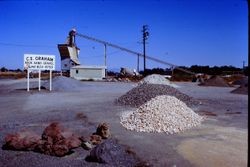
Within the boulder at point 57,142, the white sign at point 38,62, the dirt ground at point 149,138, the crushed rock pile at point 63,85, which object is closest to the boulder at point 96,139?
the boulder at point 57,142

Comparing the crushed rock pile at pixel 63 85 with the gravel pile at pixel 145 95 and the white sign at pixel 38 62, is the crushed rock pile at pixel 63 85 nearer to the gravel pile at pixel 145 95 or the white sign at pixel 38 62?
the white sign at pixel 38 62

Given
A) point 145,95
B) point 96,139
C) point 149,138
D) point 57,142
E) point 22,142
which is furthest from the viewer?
point 145,95

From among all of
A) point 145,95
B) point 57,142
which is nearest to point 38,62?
point 145,95

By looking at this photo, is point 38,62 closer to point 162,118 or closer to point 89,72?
point 162,118

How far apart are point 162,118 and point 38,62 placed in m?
16.4

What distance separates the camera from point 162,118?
10.3 m

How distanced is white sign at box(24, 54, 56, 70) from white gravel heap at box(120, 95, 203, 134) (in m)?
14.8

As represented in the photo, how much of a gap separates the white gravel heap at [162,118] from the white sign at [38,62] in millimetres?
14835

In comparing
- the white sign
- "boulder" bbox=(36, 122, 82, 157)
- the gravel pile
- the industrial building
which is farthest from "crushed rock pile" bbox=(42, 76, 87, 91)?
the industrial building

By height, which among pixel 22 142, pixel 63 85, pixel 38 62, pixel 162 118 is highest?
pixel 38 62

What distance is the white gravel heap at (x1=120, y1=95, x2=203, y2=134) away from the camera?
9.91 meters

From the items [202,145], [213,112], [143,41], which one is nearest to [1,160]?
[202,145]

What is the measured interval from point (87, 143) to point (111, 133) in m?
1.86

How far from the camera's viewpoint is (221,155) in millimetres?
7258
